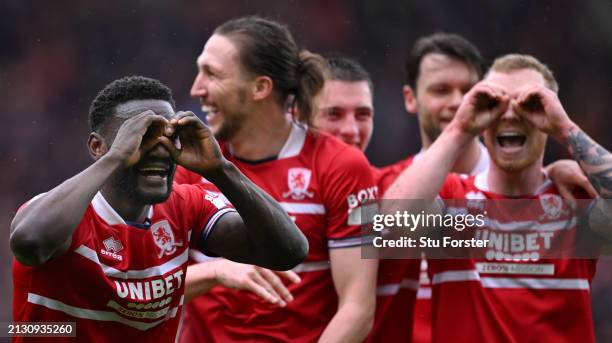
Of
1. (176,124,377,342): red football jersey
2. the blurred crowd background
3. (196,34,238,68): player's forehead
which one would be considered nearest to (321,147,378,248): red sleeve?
(176,124,377,342): red football jersey

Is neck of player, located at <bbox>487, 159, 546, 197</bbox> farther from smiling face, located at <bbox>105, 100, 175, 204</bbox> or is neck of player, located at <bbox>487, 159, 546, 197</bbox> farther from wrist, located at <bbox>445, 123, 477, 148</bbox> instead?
smiling face, located at <bbox>105, 100, 175, 204</bbox>

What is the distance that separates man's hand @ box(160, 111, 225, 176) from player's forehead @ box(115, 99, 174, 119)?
0.21 metres

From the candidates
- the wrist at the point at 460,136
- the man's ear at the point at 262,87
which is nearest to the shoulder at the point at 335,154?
the man's ear at the point at 262,87

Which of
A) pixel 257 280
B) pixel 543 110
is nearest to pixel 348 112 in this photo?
pixel 543 110

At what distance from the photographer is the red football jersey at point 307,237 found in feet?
14.4

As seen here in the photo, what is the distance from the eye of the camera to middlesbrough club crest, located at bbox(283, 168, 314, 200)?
449 centimetres

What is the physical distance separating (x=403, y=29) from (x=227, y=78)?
6.15 meters

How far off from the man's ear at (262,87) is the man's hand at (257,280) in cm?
99

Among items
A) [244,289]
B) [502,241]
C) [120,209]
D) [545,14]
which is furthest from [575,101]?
[120,209]

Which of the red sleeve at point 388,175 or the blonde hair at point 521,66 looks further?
the red sleeve at point 388,175

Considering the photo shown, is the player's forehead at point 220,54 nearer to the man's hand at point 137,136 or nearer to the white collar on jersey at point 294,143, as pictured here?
the white collar on jersey at point 294,143

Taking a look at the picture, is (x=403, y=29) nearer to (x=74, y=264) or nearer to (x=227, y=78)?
(x=227, y=78)

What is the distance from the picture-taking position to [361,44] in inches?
420

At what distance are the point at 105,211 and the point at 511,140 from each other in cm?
204
